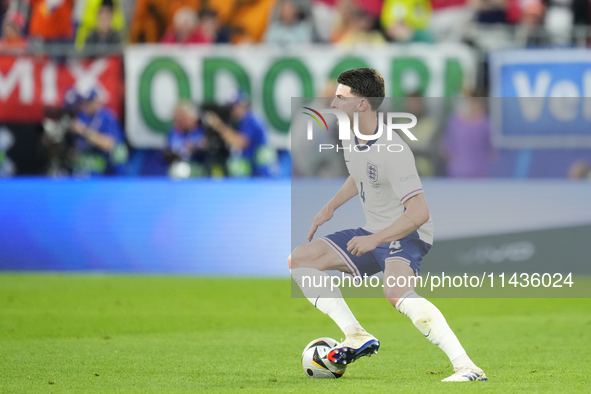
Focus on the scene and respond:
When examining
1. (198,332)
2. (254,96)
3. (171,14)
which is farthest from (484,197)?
(171,14)

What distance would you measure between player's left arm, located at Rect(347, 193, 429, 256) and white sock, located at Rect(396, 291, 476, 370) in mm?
330

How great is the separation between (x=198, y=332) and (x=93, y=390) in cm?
291

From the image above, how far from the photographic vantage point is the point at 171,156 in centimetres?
1298

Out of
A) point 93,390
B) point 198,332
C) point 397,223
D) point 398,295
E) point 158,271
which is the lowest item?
point 158,271

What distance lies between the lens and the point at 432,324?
196 inches

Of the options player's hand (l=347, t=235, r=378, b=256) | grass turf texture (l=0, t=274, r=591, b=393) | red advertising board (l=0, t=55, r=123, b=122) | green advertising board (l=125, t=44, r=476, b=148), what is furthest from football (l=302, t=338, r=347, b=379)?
red advertising board (l=0, t=55, r=123, b=122)

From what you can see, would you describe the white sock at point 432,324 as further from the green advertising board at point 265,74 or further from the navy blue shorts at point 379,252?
the green advertising board at point 265,74

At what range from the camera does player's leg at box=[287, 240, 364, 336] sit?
5332 mm

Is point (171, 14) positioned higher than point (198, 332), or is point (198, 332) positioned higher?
point (171, 14)

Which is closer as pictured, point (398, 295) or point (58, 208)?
point (398, 295)

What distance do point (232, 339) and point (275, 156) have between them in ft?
19.7

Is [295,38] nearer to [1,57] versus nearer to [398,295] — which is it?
[1,57]

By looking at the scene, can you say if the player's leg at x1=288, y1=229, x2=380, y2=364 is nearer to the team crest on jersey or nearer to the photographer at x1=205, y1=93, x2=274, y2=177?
the team crest on jersey

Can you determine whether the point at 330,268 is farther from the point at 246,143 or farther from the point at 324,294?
the point at 246,143
